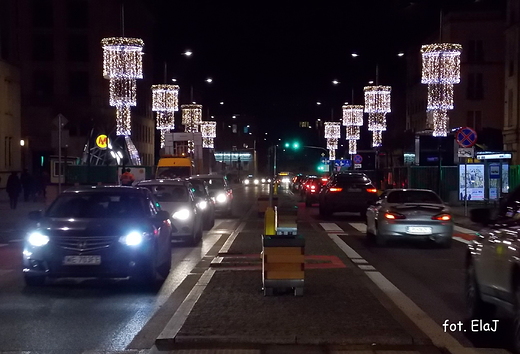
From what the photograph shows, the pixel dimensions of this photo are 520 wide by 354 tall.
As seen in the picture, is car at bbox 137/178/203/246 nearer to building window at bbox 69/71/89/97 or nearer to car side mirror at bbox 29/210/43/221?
car side mirror at bbox 29/210/43/221

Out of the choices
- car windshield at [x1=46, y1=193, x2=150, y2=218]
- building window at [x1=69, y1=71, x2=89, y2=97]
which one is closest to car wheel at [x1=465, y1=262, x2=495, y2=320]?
car windshield at [x1=46, y1=193, x2=150, y2=218]

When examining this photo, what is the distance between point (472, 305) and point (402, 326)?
103 centimetres

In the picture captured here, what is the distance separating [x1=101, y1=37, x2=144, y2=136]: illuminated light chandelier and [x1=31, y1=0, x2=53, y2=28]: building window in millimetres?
34445

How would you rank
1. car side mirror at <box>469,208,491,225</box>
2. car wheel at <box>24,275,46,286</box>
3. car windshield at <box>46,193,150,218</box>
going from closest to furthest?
car side mirror at <box>469,208,491,225</box> < car wheel at <box>24,275,46,286</box> < car windshield at <box>46,193,150,218</box>

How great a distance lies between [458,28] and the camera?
221ft

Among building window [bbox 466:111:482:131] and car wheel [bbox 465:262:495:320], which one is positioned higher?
building window [bbox 466:111:482:131]

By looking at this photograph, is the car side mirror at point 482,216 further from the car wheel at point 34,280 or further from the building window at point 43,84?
the building window at point 43,84

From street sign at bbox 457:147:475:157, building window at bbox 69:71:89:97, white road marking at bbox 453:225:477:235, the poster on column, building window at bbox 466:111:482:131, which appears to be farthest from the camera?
building window at bbox 69:71:89:97

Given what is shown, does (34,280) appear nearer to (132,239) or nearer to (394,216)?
(132,239)

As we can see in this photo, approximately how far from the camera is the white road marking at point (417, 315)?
8.94 meters

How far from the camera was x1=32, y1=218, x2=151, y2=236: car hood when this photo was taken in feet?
42.2

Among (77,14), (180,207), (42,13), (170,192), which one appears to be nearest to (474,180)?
(170,192)

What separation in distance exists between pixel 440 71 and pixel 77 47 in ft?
142

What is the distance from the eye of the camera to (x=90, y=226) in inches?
512
